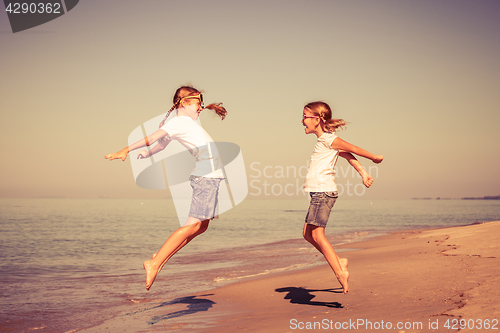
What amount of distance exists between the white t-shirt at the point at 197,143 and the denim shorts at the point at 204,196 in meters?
0.06

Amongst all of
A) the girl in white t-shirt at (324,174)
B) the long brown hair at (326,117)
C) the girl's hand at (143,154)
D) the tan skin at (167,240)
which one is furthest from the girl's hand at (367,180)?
the girl's hand at (143,154)

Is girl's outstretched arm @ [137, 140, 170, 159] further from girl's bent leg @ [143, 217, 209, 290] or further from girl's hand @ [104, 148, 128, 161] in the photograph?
girl's bent leg @ [143, 217, 209, 290]

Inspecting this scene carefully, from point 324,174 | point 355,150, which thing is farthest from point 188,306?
point 355,150

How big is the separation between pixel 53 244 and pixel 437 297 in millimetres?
18142

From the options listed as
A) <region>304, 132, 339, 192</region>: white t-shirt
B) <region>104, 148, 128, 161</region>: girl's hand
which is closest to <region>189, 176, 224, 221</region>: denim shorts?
<region>104, 148, 128, 161</region>: girl's hand

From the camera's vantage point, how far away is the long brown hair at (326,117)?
14.1 ft

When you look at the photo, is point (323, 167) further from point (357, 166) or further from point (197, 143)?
point (197, 143)

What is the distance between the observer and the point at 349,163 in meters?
4.36

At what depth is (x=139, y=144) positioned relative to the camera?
11.7 ft

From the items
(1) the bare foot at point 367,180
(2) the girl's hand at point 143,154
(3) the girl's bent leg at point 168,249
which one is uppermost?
(2) the girl's hand at point 143,154

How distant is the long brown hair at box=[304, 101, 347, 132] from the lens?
14.1 feet

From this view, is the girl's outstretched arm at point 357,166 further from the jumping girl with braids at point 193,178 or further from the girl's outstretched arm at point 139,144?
the girl's outstretched arm at point 139,144

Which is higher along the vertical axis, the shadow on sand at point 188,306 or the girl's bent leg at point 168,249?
the girl's bent leg at point 168,249

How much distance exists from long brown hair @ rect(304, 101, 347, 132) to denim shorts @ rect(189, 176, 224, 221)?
1.37 meters
